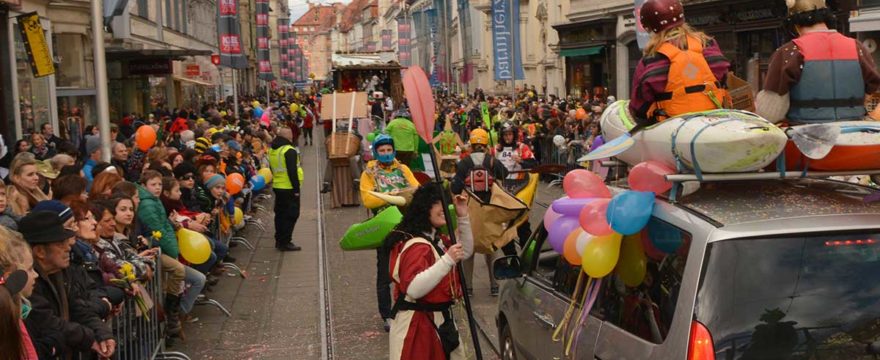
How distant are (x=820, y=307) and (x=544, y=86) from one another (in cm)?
4786

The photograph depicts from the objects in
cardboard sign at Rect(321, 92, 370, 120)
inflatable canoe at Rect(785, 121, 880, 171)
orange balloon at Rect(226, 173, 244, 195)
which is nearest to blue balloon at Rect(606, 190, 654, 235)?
inflatable canoe at Rect(785, 121, 880, 171)

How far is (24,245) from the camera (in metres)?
5.28

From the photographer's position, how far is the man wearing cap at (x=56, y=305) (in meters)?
5.58

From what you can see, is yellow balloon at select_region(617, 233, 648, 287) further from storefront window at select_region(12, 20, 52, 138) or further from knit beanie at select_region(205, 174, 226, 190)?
storefront window at select_region(12, 20, 52, 138)

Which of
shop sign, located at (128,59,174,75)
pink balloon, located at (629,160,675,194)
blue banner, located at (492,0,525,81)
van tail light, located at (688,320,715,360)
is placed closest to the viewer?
van tail light, located at (688,320,715,360)

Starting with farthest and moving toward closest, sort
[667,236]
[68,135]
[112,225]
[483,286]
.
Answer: [68,135] < [483,286] < [112,225] < [667,236]

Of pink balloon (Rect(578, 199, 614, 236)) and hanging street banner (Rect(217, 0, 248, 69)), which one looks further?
hanging street banner (Rect(217, 0, 248, 69))

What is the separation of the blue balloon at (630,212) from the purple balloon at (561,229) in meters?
0.85

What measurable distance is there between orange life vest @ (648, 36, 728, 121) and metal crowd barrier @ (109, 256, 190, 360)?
3.68m

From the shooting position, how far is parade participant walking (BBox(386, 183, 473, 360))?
19.6ft

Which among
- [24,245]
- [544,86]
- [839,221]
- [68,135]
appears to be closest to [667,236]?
[839,221]

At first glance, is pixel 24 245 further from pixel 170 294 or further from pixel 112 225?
pixel 170 294

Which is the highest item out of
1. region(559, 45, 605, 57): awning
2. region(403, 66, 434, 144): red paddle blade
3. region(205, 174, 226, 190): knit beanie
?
region(559, 45, 605, 57): awning

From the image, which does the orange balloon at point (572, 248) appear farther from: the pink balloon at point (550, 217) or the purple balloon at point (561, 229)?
the pink balloon at point (550, 217)
